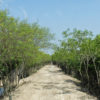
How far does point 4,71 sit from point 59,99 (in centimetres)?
978

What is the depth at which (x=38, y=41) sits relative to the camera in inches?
829

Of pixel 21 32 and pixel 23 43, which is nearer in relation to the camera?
pixel 21 32

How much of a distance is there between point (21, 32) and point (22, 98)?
23.4 feet

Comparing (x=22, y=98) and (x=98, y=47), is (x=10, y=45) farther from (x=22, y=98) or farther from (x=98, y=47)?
(x=98, y=47)

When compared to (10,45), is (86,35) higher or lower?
higher

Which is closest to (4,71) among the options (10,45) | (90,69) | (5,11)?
(10,45)

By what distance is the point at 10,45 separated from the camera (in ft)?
48.1

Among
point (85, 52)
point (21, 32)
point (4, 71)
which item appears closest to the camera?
point (21, 32)

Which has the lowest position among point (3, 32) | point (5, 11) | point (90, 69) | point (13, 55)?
point (90, 69)

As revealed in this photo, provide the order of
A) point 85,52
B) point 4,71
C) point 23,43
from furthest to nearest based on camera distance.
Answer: point 4,71 < point 85,52 < point 23,43

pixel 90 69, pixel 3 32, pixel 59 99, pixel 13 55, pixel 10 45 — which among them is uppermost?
pixel 3 32

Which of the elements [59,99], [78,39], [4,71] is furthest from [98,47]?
[4,71]

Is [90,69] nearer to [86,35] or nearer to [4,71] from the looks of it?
[86,35]

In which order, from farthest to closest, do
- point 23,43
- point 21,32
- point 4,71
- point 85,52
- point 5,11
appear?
point 4,71 < point 85,52 < point 23,43 < point 21,32 < point 5,11
